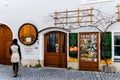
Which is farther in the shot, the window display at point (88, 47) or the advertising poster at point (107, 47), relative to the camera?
the window display at point (88, 47)

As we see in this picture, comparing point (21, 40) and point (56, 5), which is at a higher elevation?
point (56, 5)

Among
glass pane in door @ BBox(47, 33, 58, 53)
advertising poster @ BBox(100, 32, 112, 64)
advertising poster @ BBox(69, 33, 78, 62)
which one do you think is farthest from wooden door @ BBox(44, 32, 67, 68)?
advertising poster @ BBox(100, 32, 112, 64)

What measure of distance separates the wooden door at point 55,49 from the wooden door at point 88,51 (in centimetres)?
112

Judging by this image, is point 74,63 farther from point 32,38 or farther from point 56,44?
point 32,38

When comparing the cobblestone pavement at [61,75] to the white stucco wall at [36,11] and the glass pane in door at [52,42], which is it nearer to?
the glass pane in door at [52,42]

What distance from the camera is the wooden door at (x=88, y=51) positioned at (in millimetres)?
13523

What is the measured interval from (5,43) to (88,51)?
5861 millimetres

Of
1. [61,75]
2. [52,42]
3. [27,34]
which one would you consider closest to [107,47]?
[61,75]

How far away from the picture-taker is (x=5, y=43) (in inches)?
672

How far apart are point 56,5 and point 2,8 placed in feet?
13.4

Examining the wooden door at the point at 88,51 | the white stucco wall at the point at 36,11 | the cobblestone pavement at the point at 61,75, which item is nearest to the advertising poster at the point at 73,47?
the wooden door at the point at 88,51

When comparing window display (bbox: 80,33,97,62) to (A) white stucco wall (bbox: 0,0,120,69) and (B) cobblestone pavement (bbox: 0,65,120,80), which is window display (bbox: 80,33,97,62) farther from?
(B) cobblestone pavement (bbox: 0,65,120,80)

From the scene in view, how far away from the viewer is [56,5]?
48.2 feet

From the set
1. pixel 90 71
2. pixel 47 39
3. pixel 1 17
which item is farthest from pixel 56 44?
pixel 1 17
